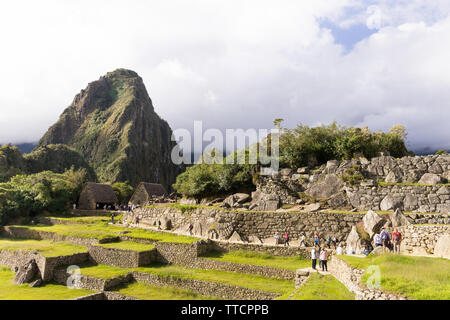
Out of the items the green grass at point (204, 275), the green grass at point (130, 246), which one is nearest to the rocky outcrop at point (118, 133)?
the green grass at point (130, 246)

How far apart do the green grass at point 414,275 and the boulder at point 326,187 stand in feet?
29.0

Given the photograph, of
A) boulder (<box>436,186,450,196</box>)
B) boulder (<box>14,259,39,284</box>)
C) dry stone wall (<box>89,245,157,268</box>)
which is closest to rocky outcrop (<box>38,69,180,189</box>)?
dry stone wall (<box>89,245,157,268</box>)

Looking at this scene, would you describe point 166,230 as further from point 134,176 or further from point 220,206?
point 134,176

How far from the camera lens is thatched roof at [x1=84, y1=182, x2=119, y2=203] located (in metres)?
43.9

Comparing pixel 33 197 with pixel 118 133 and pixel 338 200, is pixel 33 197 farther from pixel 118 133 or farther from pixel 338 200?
pixel 118 133

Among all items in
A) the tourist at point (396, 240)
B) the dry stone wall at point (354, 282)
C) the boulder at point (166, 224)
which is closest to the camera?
the dry stone wall at point (354, 282)

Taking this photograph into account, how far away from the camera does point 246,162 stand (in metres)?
24.5

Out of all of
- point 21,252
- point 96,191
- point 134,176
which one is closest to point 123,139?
point 134,176

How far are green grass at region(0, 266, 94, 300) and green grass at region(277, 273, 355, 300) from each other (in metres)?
11.6

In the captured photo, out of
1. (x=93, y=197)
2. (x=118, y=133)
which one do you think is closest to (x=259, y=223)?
(x=93, y=197)

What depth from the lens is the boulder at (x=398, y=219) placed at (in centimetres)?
1510

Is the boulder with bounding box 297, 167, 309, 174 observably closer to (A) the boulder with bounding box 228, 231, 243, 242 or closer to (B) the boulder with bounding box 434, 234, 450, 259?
(A) the boulder with bounding box 228, 231, 243, 242

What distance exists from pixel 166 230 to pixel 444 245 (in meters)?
17.6

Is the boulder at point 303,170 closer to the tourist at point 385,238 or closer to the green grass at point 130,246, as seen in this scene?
the tourist at point 385,238
